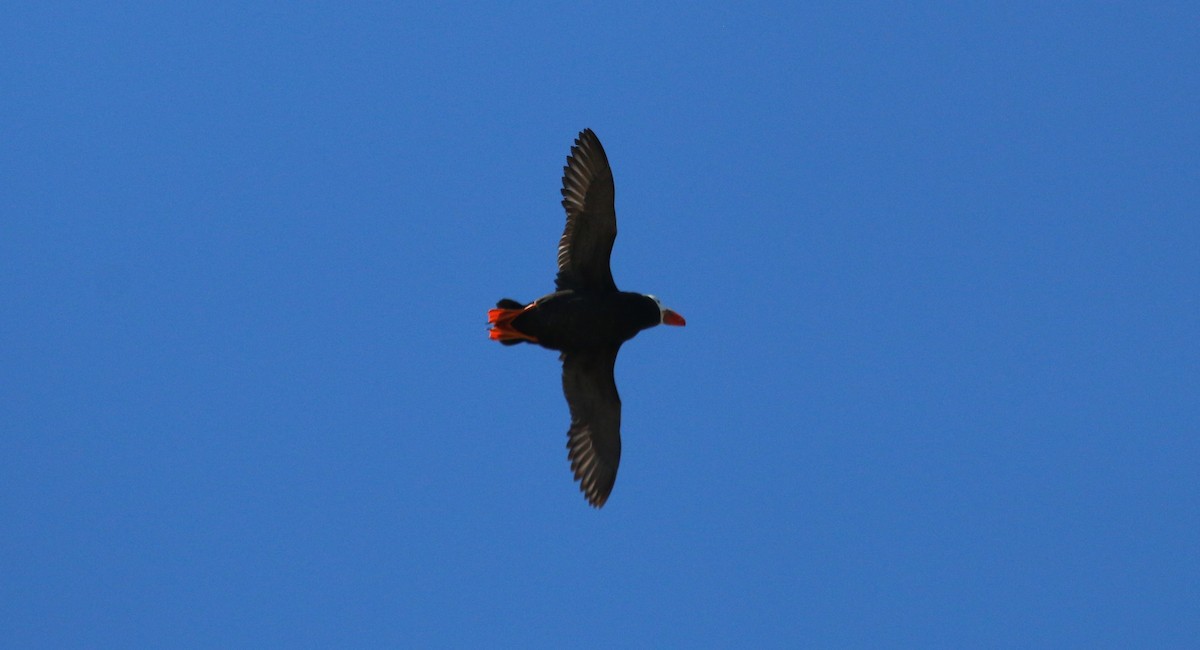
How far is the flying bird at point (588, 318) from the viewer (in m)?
19.8

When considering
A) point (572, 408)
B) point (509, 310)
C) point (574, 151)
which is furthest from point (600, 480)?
point (574, 151)

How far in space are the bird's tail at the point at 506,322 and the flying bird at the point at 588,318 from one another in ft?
0.04

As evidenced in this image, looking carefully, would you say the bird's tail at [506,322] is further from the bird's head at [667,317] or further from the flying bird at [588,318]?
the bird's head at [667,317]

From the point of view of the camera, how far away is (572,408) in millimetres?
20516

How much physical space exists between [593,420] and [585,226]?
2230 millimetres

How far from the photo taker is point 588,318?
1970 centimetres

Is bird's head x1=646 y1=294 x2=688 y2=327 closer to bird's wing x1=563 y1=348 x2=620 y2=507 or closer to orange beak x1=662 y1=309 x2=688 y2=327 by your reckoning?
orange beak x1=662 y1=309 x2=688 y2=327

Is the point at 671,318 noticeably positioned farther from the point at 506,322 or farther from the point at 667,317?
the point at 506,322

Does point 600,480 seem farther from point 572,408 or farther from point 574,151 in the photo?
point 574,151

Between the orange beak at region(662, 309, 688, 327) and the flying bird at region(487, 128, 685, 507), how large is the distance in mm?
11

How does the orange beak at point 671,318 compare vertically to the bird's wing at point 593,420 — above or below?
above

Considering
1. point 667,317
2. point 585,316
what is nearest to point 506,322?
point 585,316

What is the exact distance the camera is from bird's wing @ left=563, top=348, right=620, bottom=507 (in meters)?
20.4

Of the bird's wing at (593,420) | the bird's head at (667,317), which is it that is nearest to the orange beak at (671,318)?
the bird's head at (667,317)
